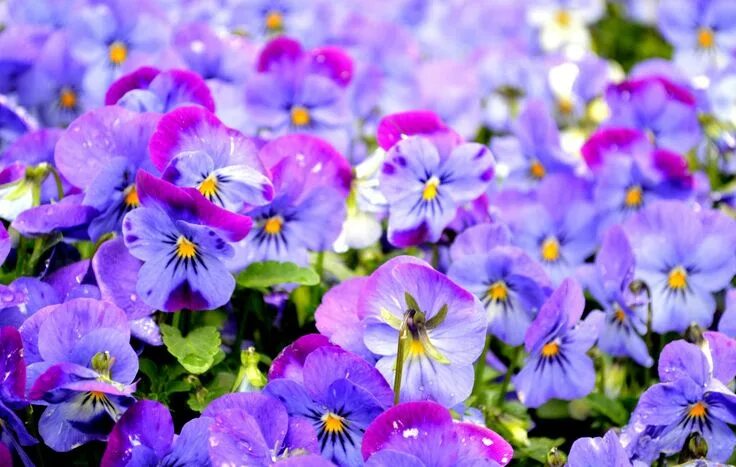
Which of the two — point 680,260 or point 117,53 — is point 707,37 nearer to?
point 680,260

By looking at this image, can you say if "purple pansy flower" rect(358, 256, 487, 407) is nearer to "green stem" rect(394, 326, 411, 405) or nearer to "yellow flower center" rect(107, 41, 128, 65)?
"green stem" rect(394, 326, 411, 405)

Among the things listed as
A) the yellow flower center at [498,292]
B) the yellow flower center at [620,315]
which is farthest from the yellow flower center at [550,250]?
the yellow flower center at [498,292]

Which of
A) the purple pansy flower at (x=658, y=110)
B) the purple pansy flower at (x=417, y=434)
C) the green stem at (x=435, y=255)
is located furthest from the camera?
the purple pansy flower at (x=658, y=110)

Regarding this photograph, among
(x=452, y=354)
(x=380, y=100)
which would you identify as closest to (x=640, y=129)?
(x=380, y=100)

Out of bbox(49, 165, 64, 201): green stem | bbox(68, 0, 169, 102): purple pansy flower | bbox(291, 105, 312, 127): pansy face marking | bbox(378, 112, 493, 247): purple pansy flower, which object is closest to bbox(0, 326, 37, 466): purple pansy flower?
bbox(49, 165, 64, 201): green stem

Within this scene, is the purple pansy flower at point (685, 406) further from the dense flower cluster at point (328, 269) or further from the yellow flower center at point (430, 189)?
the yellow flower center at point (430, 189)
